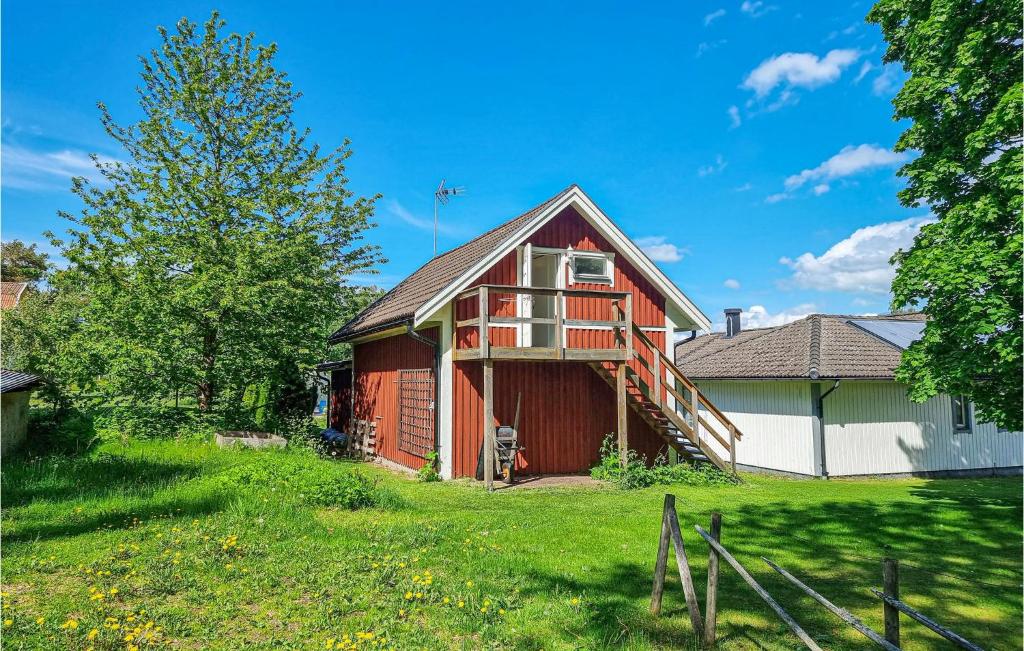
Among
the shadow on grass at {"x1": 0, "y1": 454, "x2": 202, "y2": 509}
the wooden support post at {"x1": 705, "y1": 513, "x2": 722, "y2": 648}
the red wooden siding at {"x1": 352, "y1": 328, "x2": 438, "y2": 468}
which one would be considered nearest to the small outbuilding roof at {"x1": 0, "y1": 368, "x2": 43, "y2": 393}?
the shadow on grass at {"x1": 0, "y1": 454, "x2": 202, "y2": 509}

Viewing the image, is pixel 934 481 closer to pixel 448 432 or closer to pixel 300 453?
pixel 448 432

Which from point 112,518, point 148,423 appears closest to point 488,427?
point 112,518

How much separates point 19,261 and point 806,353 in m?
51.5

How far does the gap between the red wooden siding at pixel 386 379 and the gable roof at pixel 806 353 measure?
9094mm

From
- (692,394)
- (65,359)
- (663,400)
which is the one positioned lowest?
(663,400)

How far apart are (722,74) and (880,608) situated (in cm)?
1239

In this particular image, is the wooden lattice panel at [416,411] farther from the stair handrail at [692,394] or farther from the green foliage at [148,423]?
the stair handrail at [692,394]

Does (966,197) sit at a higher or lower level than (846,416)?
higher

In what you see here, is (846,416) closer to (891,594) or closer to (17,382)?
(891,594)

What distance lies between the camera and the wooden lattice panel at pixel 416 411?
43.7ft

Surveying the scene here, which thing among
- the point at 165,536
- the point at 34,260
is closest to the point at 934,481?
the point at 165,536

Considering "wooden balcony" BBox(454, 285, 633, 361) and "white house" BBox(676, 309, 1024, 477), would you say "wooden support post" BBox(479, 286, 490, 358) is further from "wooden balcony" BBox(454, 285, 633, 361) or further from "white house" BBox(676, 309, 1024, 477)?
"white house" BBox(676, 309, 1024, 477)

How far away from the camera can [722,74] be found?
14.2 m

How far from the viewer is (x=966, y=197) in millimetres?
10195
